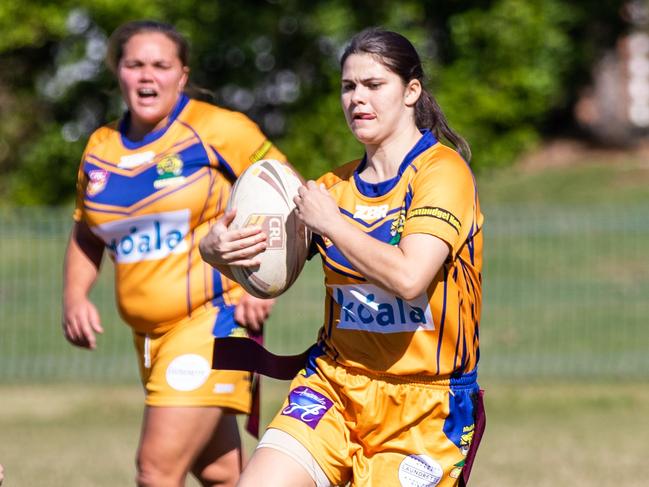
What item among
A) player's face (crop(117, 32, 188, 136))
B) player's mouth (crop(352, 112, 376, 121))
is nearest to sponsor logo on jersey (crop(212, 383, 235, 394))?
player's face (crop(117, 32, 188, 136))

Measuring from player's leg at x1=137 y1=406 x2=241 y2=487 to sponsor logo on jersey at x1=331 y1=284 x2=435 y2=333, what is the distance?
1220 millimetres

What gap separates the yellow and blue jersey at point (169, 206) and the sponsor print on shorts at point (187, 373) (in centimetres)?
20

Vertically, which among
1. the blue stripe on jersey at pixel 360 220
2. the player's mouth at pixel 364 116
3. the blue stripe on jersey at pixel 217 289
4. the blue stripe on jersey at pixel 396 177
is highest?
the player's mouth at pixel 364 116

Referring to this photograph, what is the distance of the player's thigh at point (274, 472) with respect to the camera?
3.99m

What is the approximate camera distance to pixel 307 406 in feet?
14.0

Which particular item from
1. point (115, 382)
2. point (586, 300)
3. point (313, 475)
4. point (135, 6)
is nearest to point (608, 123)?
point (135, 6)

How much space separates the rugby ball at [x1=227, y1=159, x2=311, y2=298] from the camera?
4320 mm

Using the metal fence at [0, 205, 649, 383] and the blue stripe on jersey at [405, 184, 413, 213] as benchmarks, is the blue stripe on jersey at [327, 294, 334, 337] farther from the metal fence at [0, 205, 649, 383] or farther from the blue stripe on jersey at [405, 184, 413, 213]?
the metal fence at [0, 205, 649, 383]

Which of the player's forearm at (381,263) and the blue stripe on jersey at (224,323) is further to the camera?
the blue stripe on jersey at (224,323)

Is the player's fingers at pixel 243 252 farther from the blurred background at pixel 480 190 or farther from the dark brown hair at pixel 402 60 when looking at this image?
the blurred background at pixel 480 190

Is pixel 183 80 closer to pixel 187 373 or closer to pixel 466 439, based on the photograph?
pixel 187 373

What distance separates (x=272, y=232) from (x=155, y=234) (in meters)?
1.05

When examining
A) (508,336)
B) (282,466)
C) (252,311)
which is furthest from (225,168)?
(508,336)

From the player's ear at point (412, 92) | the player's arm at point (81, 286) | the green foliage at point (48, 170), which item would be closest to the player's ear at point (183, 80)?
the player's arm at point (81, 286)
